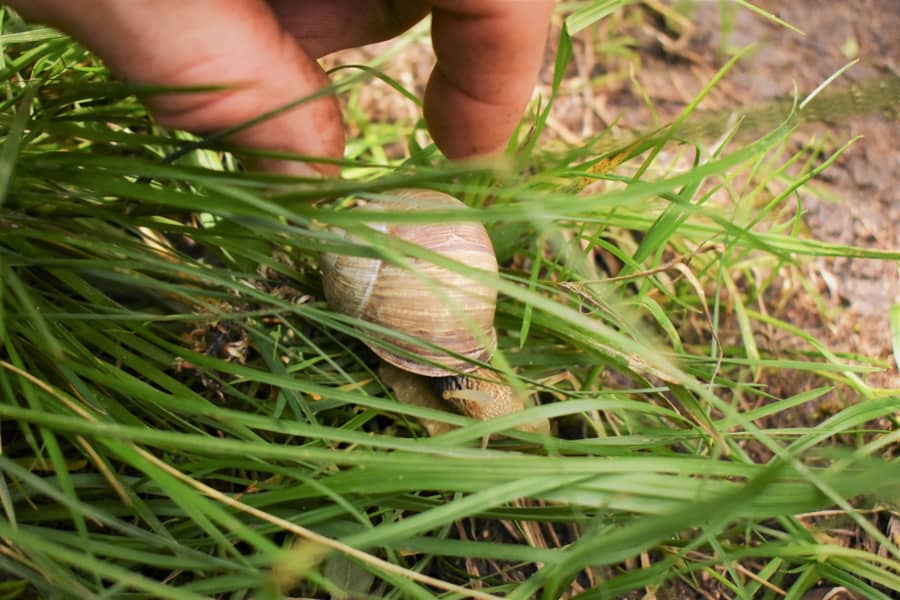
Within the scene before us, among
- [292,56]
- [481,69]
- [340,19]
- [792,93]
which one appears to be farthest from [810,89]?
[292,56]

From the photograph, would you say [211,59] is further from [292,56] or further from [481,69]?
[481,69]

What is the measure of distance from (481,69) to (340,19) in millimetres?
303

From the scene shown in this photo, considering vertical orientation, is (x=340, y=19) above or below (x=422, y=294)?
above

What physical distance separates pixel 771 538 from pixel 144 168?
44.4 inches

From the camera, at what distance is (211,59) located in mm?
874

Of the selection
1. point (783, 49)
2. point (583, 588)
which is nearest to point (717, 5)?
point (783, 49)

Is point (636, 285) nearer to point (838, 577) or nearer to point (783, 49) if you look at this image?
point (838, 577)

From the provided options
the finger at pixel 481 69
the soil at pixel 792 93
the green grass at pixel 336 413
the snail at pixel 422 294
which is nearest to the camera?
the green grass at pixel 336 413

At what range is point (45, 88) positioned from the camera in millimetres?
1170

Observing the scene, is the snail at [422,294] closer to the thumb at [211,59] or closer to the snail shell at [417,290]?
the snail shell at [417,290]

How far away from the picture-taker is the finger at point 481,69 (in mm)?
1083

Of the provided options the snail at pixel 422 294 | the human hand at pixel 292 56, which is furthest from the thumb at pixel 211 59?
the snail at pixel 422 294

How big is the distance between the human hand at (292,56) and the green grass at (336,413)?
59mm

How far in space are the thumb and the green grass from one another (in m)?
0.05
